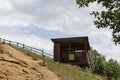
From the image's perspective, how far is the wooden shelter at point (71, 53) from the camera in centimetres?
5634

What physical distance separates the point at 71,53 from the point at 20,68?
66.2 ft

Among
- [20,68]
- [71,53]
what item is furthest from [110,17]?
[71,53]

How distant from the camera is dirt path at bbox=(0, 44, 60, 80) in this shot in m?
35.7

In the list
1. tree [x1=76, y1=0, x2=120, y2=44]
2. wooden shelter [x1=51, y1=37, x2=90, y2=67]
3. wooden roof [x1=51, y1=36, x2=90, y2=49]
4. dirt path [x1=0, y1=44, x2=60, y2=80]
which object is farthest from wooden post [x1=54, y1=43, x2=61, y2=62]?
tree [x1=76, y1=0, x2=120, y2=44]

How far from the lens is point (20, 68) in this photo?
37125 millimetres

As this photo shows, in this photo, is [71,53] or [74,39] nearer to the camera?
[71,53]

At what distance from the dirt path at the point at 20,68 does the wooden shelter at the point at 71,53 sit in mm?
→ 16347

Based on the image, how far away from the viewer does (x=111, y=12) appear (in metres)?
15.5

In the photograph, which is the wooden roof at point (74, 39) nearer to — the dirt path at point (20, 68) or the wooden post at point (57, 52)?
the wooden post at point (57, 52)

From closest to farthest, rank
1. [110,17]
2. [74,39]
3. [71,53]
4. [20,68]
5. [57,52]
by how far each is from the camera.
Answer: [110,17]
[20,68]
[71,53]
[74,39]
[57,52]

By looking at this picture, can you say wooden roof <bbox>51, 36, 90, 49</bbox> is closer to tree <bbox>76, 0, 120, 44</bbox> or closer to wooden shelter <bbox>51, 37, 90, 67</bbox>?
wooden shelter <bbox>51, 37, 90, 67</bbox>

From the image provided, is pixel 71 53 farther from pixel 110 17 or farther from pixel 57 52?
pixel 110 17

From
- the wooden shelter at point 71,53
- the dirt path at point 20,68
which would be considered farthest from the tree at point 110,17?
the wooden shelter at point 71,53

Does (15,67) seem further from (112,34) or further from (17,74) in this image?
(112,34)
